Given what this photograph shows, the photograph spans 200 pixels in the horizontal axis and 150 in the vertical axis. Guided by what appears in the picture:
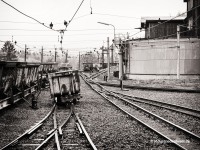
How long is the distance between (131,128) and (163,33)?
34.8m

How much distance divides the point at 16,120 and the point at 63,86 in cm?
500

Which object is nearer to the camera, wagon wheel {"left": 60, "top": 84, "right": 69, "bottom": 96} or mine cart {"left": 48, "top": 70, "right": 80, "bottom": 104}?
mine cart {"left": 48, "top": 70, "right": 80, "bottom": 104}

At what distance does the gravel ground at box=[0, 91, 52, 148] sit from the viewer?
9.16m

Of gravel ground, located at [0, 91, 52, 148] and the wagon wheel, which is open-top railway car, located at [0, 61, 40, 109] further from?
the wagon wheel

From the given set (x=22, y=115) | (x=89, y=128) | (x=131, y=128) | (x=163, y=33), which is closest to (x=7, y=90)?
Result: (x=22, y=115)

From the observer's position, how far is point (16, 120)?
11875 mm

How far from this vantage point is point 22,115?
13.2 metres

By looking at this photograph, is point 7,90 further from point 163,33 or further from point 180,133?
point 163,33

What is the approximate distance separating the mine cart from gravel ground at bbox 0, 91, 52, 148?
136 centimetres

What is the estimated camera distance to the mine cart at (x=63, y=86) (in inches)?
640

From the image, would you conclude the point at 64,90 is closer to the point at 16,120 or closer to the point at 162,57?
the point at 16,120

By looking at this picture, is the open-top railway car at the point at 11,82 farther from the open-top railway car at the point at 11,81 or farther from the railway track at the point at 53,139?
the railway track at the point at 53,139

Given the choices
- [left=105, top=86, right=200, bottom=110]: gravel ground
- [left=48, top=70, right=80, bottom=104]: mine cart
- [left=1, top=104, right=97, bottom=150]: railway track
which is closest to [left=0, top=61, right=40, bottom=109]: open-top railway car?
[left=48, top=70, right=80, bottom=104]: mine cart

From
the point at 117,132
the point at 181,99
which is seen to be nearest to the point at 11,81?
the point at 117,132
